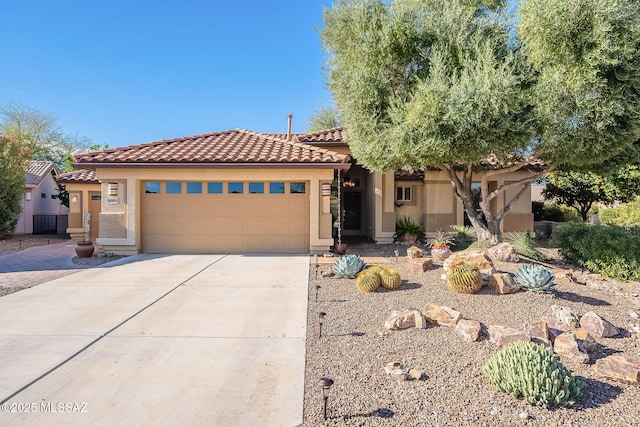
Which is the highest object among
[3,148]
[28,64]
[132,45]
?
[28,64]

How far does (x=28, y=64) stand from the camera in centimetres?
2828

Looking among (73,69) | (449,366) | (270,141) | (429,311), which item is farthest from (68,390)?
(73,69)

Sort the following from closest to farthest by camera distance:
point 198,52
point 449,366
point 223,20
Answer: point 449,366
point 223,20
point 198,52

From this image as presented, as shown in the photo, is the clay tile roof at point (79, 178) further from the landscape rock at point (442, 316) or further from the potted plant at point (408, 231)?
the landscape rock at point (442, 316)

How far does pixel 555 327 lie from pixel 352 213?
13.4 metres

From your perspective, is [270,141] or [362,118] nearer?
[362,118]

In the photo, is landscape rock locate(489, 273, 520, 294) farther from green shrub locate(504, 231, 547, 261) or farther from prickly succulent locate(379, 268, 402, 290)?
green shrub locate(504, 231, 547, 261)

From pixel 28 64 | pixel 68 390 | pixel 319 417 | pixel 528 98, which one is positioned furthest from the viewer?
pixel 28 64

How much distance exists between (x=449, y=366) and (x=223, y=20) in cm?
1820

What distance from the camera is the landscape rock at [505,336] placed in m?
4.46

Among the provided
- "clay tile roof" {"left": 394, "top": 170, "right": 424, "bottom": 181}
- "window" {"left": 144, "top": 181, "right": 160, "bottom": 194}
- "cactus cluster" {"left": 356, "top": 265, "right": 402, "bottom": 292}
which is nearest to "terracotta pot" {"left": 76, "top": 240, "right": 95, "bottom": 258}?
"window" {"left": 144, "top": 181, "right": 160, "bottom": 194}

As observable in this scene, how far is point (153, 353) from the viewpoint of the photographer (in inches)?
177

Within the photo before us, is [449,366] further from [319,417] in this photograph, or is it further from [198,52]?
[198,52]

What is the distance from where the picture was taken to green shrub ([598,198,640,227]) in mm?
16391
